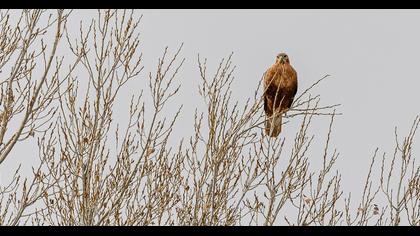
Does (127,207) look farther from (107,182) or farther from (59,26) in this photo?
(59,26)

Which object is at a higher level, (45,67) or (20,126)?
(45,67)

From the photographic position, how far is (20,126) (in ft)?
16.1

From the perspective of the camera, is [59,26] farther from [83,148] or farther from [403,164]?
[403,164]

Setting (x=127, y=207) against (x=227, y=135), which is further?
(x=127, y=207)

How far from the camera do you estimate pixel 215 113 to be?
619 cm
